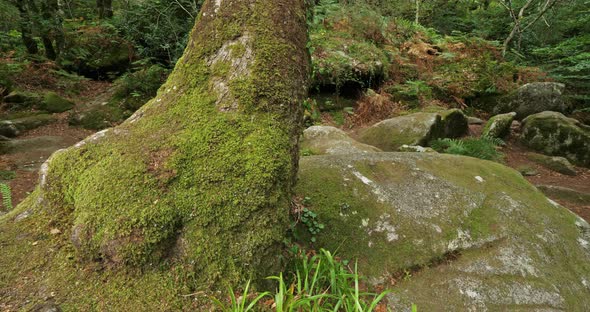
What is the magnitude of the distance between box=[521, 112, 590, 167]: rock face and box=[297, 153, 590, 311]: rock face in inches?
250

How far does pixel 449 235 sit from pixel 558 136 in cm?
795

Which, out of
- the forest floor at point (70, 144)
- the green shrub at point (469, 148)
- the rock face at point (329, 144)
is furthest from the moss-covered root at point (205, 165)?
the green shrub at point (469, 148)

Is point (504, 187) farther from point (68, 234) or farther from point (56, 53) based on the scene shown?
point (56, 53)

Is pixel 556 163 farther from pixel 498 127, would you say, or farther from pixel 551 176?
pixel 498 127

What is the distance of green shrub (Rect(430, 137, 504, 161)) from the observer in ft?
23.6

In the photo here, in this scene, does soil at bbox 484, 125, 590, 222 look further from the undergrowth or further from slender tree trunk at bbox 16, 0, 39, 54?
slender tree trunk at bbox 16, 0, 39, 54

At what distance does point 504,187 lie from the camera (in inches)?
139

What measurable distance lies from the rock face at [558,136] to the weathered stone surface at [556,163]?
0.46 metres

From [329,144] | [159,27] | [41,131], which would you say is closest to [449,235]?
[329,144]

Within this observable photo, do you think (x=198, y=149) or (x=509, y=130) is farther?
(x=509, y=130)

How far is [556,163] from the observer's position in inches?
310

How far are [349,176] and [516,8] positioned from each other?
710 inches

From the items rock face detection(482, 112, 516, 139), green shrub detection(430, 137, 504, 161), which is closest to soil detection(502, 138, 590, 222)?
rock face detection(482, 112, 516, 139)

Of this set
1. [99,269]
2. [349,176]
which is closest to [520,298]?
[349,176]
